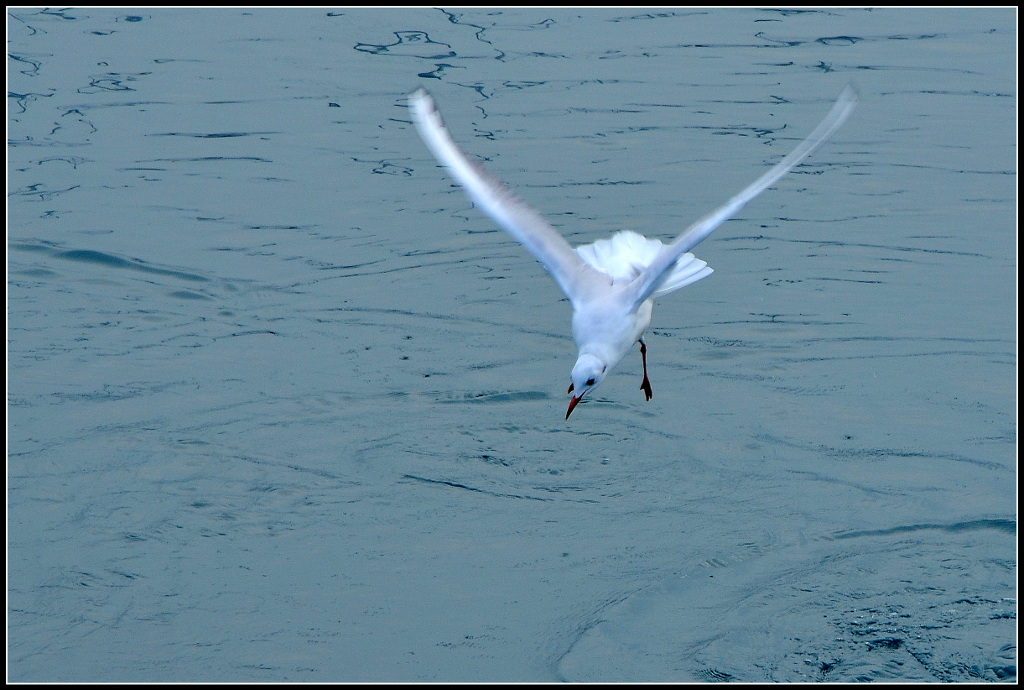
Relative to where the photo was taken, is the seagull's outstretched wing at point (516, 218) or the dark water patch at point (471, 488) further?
the seagull's outstretched wing at point (516, 218)

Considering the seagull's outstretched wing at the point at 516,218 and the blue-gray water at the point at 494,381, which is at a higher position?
the seagull's outstretched wing at the point at 516,218

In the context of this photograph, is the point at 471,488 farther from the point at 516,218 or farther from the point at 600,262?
the point at 600,262

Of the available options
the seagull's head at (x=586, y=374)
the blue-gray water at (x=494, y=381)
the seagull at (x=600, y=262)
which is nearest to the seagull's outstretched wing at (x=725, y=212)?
the seagull at (x=600, y=262)

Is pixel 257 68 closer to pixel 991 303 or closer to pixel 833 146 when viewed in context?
pixel 833 146

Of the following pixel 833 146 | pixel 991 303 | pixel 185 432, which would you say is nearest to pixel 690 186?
pixel 833 146

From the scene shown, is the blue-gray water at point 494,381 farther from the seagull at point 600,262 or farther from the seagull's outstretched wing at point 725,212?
the seagull's outstretched wing at point 725,212

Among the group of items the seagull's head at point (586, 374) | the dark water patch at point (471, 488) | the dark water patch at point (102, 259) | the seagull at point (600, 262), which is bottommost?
the dark water patch at point (471, 488)

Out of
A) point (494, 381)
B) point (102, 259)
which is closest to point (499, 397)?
point (494, 381)
